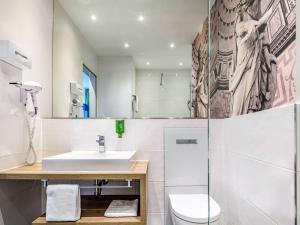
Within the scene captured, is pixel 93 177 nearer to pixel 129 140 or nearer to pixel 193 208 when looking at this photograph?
pixel 129 140

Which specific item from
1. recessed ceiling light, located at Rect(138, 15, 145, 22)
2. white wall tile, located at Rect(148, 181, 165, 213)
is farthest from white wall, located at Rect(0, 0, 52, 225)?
white wall tile, located at Rect(148, 181, 165, 213)

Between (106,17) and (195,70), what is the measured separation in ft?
2.94

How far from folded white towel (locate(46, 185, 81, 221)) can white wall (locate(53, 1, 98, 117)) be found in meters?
0.89

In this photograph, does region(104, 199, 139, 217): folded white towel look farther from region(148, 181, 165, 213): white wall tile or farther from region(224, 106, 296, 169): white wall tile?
region(224, 106, 296, 169): white wall tile

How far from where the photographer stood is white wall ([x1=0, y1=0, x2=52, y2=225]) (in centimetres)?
148

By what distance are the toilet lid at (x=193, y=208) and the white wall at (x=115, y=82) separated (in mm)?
878

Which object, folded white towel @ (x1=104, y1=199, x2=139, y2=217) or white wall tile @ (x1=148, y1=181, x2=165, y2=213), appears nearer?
folded white towel @ (x1=104, y1=199, x2=139, y2=217)

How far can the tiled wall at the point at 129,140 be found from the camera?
2031mm

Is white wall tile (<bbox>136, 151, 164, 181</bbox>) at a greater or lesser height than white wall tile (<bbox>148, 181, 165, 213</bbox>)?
greater

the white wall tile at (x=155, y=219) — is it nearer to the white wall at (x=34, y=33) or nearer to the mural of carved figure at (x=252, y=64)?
the mural of carved figure at (x=252, y=64)

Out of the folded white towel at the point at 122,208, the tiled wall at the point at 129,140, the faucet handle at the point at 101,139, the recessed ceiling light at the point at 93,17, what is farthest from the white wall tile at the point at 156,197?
the recessed ceiling light at the point at 93,17

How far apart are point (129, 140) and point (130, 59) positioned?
0.71 metres

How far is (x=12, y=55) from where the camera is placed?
4.78 feet

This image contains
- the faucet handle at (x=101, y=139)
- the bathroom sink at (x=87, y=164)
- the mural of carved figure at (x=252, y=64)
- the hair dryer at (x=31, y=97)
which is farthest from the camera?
the faucet handle at (x=101, y=139)
